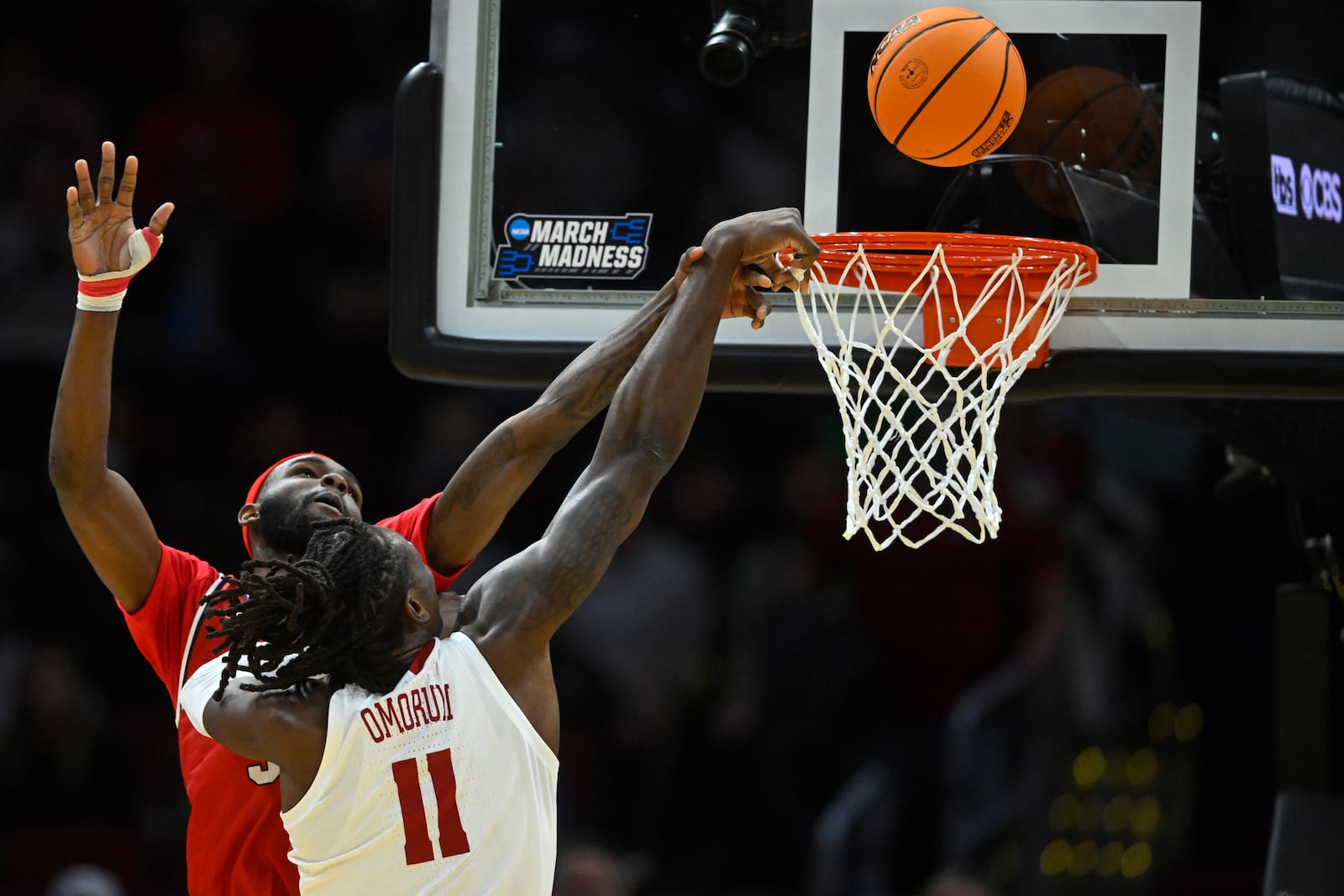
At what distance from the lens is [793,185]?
3664 millimetres

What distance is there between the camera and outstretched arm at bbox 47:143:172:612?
120 inches

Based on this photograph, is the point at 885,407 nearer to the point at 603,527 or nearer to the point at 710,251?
the point at 710,251

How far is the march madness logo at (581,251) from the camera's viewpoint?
3717 millimetres

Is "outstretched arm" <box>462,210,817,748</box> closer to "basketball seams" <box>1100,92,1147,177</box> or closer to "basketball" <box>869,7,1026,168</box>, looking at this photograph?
"basketball" <box>869,7,1026,168</box>

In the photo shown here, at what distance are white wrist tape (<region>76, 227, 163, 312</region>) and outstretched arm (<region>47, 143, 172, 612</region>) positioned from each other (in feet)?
0.03

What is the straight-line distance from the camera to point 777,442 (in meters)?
6.58

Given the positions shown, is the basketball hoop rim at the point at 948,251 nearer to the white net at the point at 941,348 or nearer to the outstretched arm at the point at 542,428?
the white net at the point at 941,348

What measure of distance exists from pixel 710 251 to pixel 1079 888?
152 inches

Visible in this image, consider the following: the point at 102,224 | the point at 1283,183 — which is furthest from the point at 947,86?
the point at 102,224

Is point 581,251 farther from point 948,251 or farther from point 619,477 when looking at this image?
point 619,477

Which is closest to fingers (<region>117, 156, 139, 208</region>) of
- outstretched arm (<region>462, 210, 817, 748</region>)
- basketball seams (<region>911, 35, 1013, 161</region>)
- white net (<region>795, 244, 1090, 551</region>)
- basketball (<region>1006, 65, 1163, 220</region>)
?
outstretched arm (<region>462, 210, 817, 748</region>)

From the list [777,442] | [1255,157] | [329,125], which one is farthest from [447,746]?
[329,125]

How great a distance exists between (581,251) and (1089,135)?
3.96 ft

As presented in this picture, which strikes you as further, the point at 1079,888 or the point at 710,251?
the point at 1079,888
